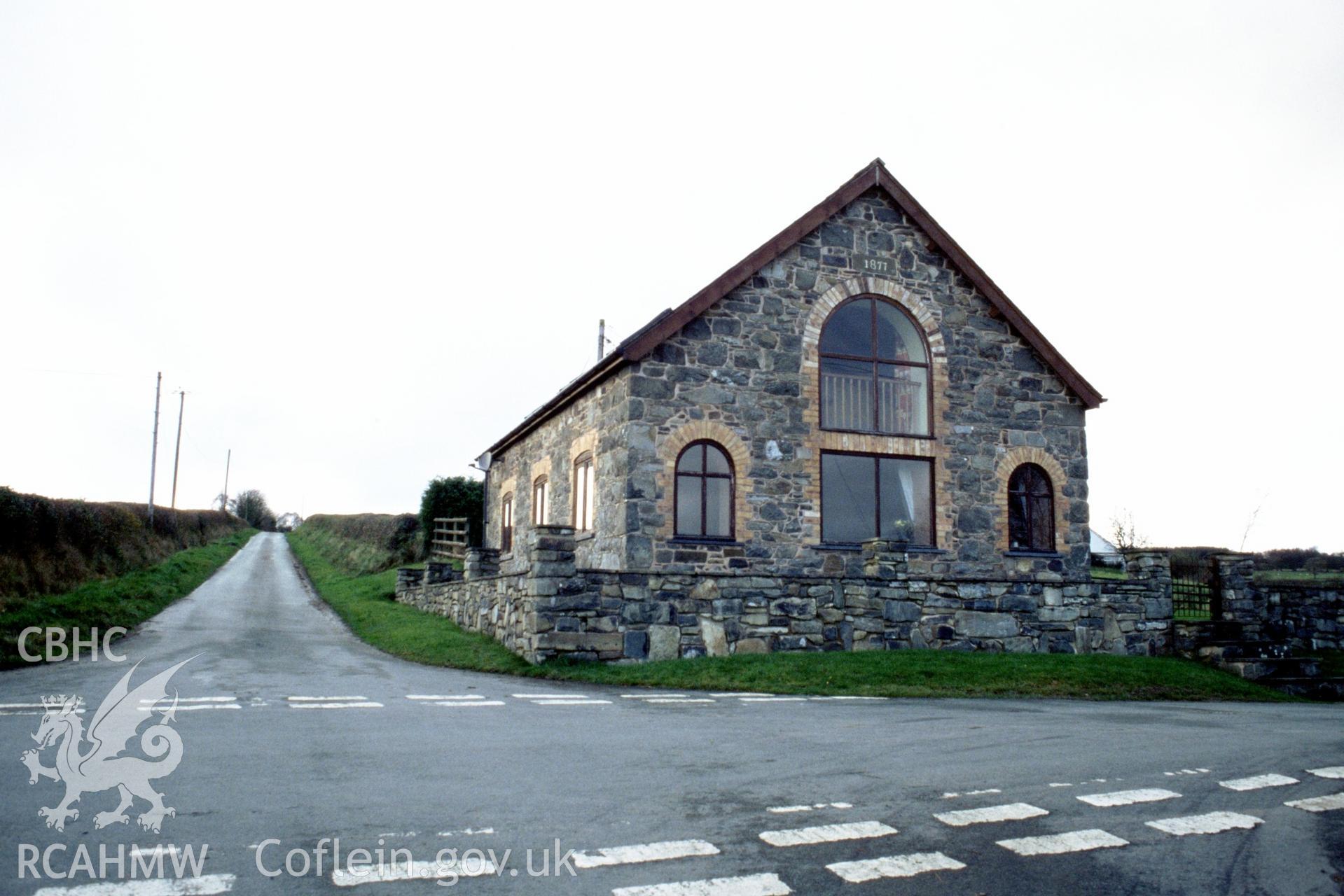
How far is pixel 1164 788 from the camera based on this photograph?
643 centimetres

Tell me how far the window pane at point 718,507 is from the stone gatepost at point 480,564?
17.2 ft

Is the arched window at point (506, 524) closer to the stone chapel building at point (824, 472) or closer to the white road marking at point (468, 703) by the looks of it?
the stone chapel building at point (824, 472)

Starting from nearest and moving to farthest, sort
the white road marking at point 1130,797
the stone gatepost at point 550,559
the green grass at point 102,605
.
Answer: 1. the white road marking at point 1130,797
2. the stone gatepost at point 550,559
3. the green grass at point 102,605

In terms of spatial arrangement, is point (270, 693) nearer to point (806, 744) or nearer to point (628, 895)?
point (806, 744)

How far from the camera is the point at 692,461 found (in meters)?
17.4

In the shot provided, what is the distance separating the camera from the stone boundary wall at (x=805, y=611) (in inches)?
558

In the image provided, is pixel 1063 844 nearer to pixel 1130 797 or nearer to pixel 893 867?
pixel 893 867

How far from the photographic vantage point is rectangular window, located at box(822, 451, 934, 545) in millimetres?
18531

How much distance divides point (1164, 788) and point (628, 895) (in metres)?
4.09

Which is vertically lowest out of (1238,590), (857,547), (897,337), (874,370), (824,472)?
(1238,590)

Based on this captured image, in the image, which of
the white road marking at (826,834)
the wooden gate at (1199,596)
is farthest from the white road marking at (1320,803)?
the wooden gate at (1199,596)

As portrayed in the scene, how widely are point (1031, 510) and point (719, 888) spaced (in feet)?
56.2

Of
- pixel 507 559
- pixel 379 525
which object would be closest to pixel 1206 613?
pixel 507 559

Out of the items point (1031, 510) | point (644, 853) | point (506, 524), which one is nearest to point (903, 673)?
point (1031, 510)
